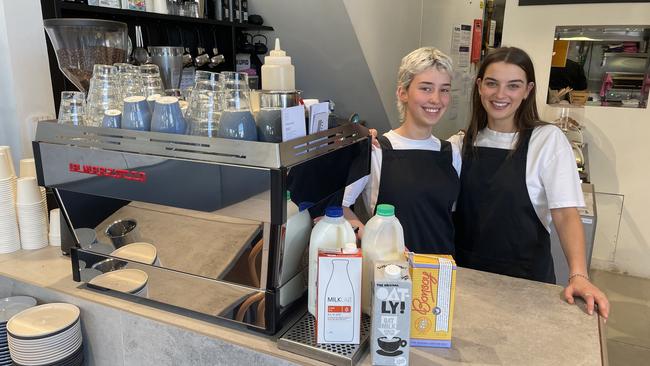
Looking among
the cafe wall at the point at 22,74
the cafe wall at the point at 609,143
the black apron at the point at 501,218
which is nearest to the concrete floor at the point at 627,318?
the cafe wall at the point at 609,143

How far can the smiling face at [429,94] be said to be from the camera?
65.0 inches

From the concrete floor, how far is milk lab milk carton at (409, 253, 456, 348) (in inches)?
89.4

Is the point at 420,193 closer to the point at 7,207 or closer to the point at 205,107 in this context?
the point at 205,107

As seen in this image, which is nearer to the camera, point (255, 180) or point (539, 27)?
point (255, 180)

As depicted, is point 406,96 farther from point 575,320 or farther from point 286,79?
point 575,320

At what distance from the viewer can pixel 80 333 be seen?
1273 mm

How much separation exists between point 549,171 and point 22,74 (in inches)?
80.3

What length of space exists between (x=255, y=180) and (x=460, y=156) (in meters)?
1.11

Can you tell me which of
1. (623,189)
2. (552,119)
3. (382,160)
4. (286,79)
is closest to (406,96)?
(382,160)

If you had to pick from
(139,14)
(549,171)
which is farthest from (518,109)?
(139,14)

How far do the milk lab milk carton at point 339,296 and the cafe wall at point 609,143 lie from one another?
317 cm

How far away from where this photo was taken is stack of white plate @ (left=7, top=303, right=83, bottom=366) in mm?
1170

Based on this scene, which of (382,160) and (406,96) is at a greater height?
(406,96)

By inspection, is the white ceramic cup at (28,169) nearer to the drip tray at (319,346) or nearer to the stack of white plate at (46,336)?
the stack of white plate at (46,336)
